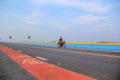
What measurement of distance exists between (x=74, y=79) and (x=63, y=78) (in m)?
0.53

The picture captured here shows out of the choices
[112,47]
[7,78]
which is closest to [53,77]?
[7,78]

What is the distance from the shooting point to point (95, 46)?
33062 millimetres

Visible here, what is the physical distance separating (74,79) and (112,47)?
20872 millimetres

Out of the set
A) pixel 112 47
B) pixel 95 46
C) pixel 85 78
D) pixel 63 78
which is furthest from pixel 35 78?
pixel 95 46

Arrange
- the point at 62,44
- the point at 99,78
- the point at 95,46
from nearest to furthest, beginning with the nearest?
the point at 99,78 → the point at 95,46 → the point at 62,44

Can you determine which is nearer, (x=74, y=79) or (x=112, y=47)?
(x=74, y=79)

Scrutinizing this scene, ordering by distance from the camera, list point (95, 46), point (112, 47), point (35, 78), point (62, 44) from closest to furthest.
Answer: point (35, 78), point (112, 47), point (95, 46), point (62, 44)

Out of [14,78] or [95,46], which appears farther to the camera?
[95,46]

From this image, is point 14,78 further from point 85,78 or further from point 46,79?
point 85,78

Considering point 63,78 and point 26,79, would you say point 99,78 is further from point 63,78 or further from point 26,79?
point 26,79

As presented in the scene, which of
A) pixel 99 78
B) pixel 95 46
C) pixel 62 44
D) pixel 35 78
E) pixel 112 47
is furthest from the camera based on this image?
pixel 62 44

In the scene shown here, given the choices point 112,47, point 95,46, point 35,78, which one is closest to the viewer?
point 35,78

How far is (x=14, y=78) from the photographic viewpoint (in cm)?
855

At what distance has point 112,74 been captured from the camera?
8.61m
